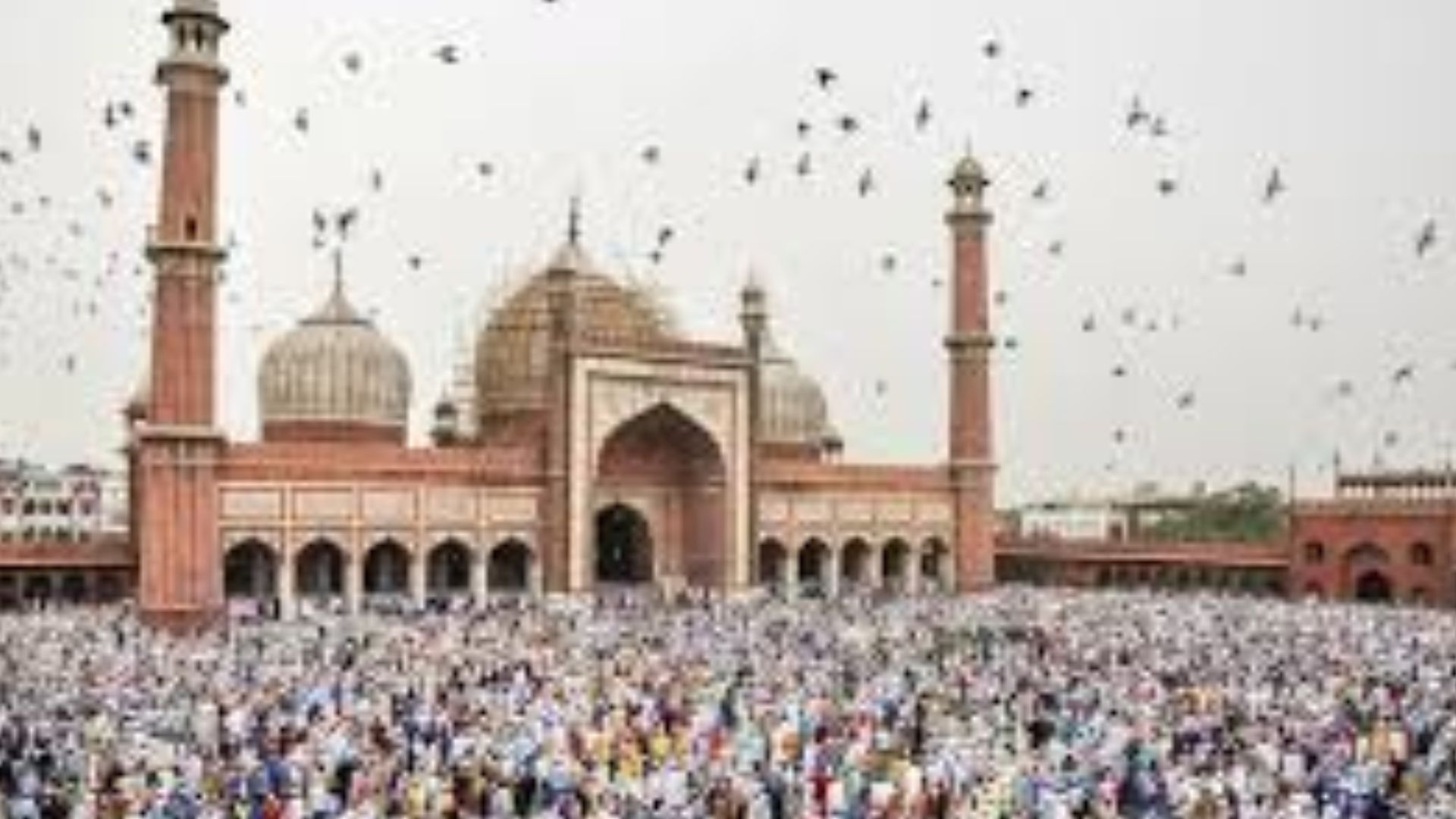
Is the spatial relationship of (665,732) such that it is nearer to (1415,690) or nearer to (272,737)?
(272,737)

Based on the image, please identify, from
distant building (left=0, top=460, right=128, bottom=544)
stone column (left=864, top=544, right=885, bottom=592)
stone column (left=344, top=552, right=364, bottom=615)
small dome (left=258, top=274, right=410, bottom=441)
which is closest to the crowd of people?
stone column (left=344, top=552, right=364, bottom=615)

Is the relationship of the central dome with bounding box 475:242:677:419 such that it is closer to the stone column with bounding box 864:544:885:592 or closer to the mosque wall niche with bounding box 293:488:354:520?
the mosque wall niche with bounding box 293:488:354:520

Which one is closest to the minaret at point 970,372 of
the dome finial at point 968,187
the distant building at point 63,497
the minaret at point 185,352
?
the dome finial at point 968,187

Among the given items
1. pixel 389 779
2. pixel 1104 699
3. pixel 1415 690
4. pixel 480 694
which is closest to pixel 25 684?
pixel 480 694

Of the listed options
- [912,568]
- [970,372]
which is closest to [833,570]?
[912,568]

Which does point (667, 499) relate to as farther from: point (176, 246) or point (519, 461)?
point (176, 246)
